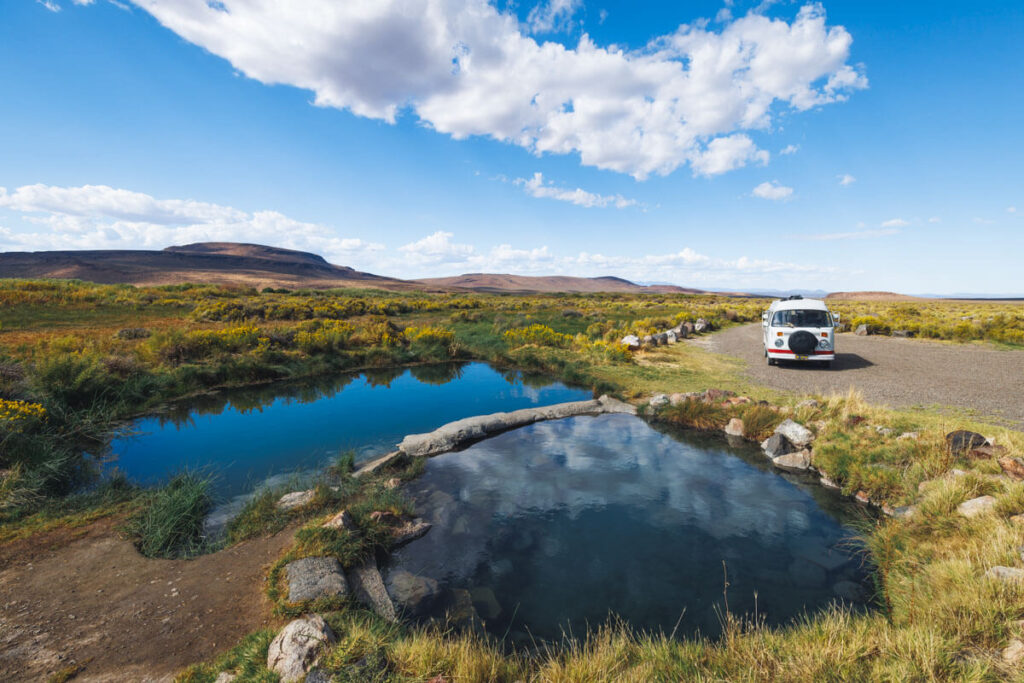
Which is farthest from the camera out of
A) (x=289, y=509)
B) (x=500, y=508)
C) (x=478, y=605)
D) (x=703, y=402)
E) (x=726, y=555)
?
→ (x=703, y=402)

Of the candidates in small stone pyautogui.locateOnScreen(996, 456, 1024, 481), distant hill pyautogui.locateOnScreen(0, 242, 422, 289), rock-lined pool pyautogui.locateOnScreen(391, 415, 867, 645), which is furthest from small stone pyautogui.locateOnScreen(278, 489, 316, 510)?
distant hill pyautogui.locateOnScreen(0, 242, 422, 289)

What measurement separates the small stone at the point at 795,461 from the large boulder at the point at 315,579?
30.9 ft

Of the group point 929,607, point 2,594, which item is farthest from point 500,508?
point 2,594

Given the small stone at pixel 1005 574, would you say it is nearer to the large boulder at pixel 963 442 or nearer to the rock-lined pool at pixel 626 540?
the rock-lined pool at pixel 626 540

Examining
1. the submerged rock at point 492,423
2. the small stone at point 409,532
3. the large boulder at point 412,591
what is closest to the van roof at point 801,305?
the submerged rock at point 492,423

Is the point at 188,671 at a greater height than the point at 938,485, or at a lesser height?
lesser

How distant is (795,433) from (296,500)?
11135 millimetres

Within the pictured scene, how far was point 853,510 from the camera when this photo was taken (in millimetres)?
7371

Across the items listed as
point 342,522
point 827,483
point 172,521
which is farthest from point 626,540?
point 172,521

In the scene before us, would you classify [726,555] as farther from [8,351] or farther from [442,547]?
[8,351]

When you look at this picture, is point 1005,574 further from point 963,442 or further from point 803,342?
point 803,342

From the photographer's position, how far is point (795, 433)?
9.63 meters

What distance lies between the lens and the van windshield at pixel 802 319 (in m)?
15.5

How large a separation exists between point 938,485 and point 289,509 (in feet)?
35.2
